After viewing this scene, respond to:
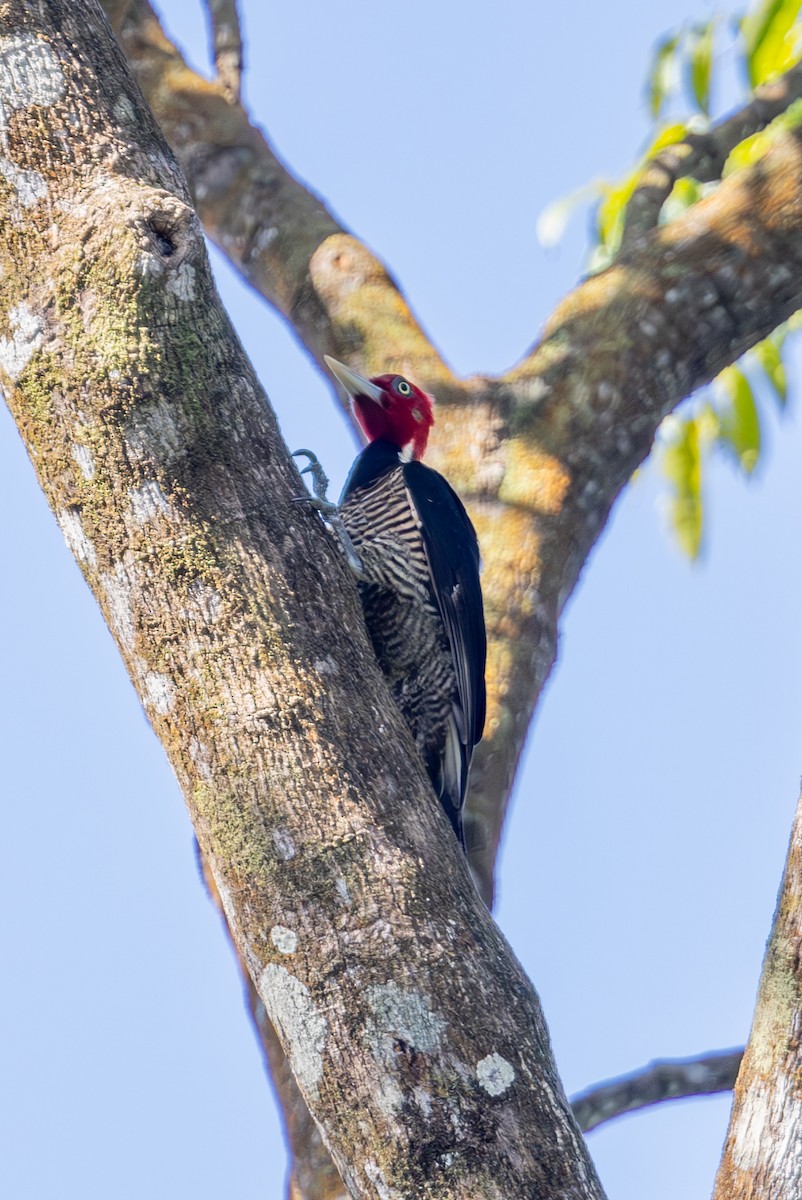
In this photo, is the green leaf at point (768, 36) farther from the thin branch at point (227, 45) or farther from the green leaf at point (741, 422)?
the thin branch at point (227, 45)

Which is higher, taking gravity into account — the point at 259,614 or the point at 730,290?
the point at 730,290

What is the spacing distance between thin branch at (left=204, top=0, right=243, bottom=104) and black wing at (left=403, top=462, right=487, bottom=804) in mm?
1900

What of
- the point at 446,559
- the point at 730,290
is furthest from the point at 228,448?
the point at 730,290

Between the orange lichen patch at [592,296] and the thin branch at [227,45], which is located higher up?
the thin branch at [227,45]

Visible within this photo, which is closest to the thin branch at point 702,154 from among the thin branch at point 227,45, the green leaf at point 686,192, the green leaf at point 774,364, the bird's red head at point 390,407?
the green leaf at point 686,192

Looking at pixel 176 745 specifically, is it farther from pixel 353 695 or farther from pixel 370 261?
pixel 370 261

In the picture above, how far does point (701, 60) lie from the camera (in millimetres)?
4430

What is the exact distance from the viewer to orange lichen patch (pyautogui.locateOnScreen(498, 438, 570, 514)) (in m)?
3.73

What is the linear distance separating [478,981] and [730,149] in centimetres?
380

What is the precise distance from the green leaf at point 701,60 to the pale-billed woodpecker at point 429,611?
166 cm

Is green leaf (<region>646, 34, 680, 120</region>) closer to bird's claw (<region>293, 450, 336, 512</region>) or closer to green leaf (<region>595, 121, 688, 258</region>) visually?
green leaf (<region>595, 121, 688, 258</region>)

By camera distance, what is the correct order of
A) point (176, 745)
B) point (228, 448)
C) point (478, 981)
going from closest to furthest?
point (478, 981) → point (176, 745) → point (228, 448)

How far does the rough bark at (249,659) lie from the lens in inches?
Result: 65.4

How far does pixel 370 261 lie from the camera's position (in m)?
4.45
